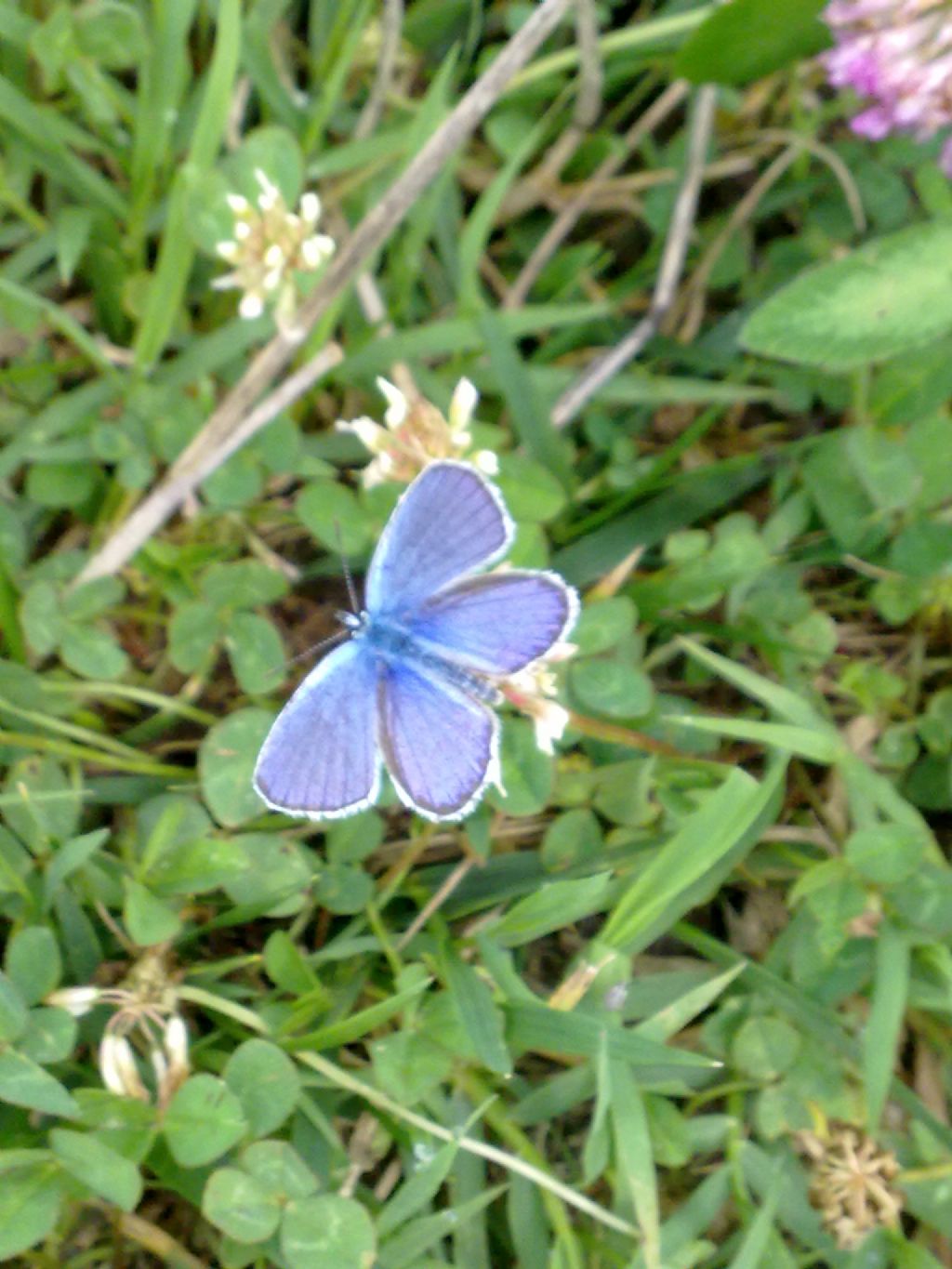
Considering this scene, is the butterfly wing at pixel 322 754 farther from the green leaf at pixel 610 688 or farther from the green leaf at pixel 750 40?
the green leaf at pixel 750 40

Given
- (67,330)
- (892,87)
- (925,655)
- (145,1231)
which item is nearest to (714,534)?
(925,655)

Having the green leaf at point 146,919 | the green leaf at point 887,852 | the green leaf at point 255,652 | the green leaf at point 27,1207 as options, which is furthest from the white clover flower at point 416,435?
the green leaf at point 27,1207

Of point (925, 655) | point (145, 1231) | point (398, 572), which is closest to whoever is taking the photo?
point (398, 572)

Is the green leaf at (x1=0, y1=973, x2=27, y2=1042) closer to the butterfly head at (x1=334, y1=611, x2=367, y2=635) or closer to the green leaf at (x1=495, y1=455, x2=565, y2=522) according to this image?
the butterfly head at (x1=334, y1=611, x2=367, y2=635)

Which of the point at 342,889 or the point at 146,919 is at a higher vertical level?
the point at 146,919

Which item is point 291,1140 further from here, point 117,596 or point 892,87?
point 892,87

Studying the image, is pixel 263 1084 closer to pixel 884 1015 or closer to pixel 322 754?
pixel 322 754

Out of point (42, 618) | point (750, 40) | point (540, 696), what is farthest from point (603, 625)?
point (750, 40)
